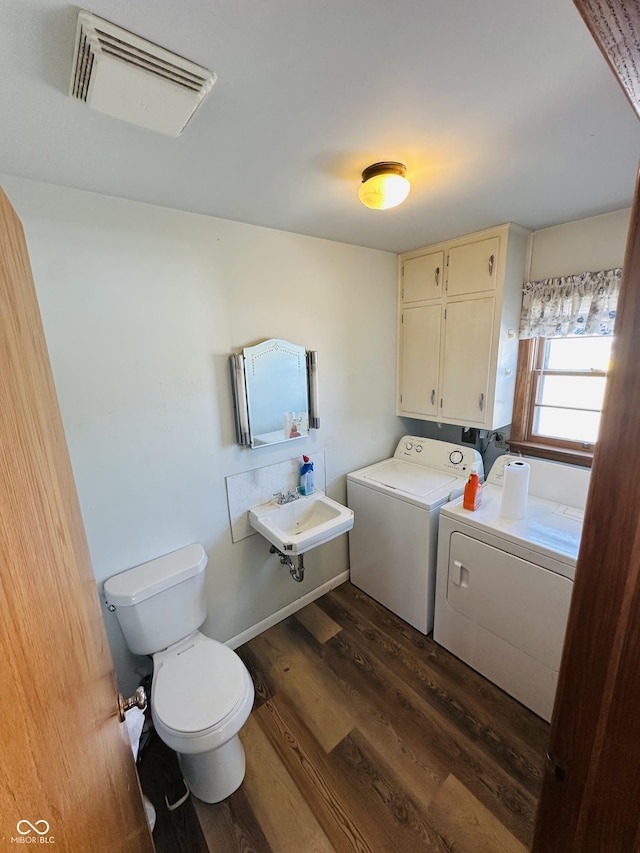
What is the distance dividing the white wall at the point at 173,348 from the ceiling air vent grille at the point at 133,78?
0.62 m

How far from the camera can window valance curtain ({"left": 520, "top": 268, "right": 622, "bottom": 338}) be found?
1735mm

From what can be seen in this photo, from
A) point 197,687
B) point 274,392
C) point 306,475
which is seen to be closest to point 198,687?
point 197,687

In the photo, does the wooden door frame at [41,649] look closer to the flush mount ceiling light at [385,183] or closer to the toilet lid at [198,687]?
the toilet lid at [198,687]

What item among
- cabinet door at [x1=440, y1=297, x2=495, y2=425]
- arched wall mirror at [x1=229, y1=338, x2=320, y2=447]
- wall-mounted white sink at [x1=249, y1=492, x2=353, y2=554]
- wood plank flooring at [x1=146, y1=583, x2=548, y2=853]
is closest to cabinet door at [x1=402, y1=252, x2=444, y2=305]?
cabinet door at [x1=440, y1=297, x2=495, y2=425]

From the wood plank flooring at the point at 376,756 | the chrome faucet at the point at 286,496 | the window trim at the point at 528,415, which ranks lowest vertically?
the wood plank flooring at the point at 376,756

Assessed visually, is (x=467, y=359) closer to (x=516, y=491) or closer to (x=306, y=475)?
(x=516, y=491)

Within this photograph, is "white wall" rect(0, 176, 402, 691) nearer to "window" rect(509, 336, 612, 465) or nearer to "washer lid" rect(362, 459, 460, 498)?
"washer lid" rect(362, 459, 460, 498)

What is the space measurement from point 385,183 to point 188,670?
2.09 m

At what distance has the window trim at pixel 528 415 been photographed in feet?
6.69

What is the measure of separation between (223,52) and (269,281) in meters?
1.08

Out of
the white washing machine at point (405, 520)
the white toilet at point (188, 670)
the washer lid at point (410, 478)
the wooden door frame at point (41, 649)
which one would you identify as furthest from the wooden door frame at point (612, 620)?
the washer lid at point (410, 478)

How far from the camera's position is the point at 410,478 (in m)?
2.27

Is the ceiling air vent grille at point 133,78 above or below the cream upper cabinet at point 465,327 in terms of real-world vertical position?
above

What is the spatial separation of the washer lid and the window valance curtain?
102cm
